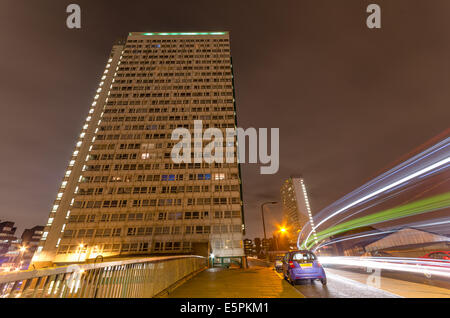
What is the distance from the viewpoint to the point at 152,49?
5612 centimetres

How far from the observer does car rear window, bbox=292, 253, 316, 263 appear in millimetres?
8352

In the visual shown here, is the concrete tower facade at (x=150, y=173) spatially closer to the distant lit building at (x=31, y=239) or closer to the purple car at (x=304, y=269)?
the purple car at (x=304, y=269)

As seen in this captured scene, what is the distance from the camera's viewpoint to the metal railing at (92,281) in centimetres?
265

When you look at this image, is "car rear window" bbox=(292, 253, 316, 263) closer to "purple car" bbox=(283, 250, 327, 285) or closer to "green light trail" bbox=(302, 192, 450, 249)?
"purple car" bbox=(283, 250, 327, 285)

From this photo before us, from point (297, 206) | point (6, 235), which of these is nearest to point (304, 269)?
point (297, 206)

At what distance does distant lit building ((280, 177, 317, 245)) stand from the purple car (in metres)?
173

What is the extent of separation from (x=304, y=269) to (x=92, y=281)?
7.97 meters

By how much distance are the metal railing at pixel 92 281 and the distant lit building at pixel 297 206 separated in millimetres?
177668

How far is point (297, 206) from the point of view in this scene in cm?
17038

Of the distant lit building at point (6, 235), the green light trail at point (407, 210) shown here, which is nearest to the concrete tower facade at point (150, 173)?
the green light trail at point (407, 210)

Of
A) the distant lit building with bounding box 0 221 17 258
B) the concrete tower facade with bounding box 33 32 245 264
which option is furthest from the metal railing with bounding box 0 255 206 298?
the distant lit building with bounding box 0 221 17 258

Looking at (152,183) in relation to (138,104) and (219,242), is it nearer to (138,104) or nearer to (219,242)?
(219,242)
